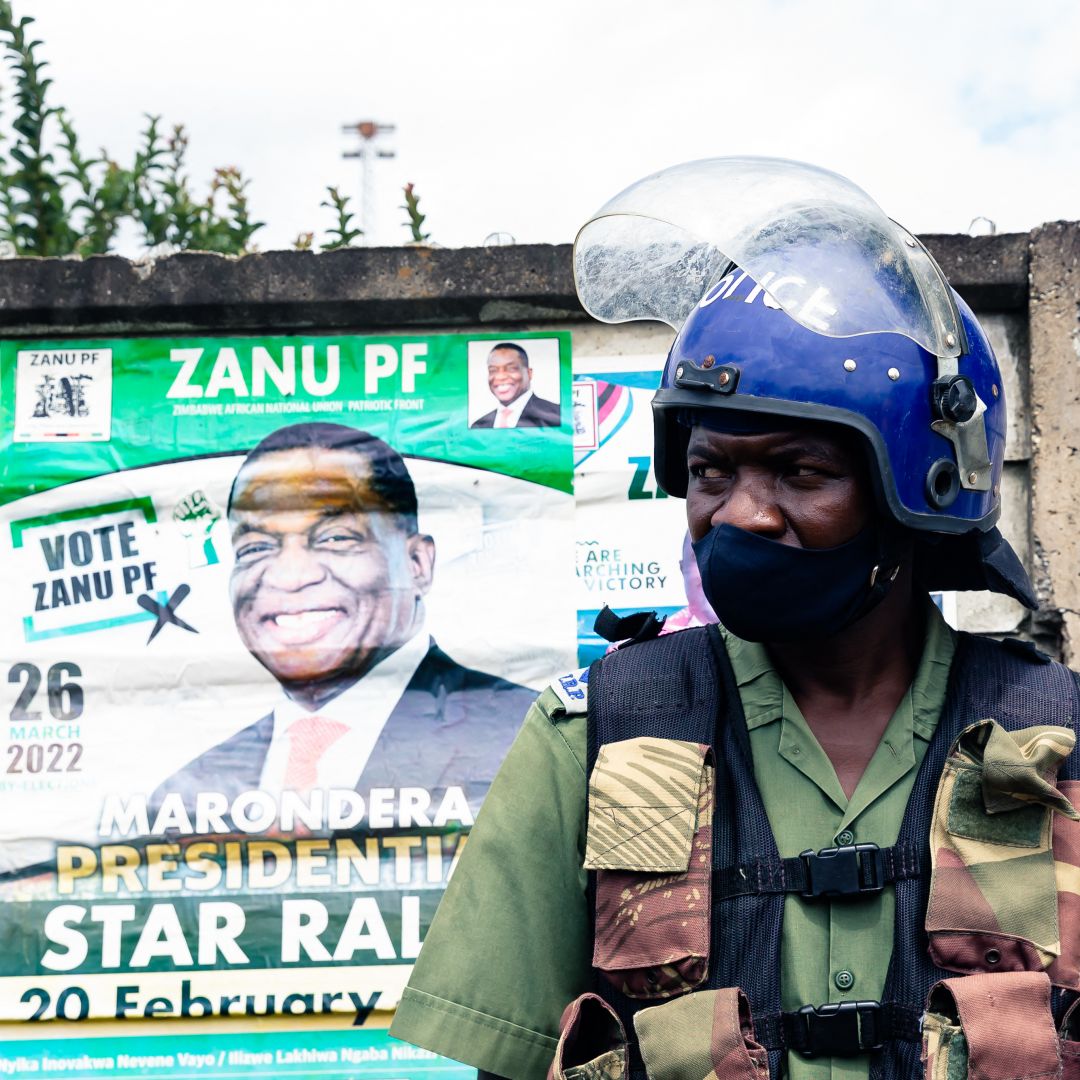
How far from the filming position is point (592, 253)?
7.09ft

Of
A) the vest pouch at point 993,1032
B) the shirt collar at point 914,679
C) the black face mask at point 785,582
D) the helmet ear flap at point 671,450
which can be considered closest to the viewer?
the vest pouch at point 993,1032

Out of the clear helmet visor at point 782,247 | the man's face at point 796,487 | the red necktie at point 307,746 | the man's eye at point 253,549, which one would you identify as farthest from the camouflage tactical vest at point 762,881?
the man's eye at point 253,549

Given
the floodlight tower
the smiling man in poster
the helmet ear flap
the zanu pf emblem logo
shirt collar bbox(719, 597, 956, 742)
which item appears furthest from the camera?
the floodlight tower

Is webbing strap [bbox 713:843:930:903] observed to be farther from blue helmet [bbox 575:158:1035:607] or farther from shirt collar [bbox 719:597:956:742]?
blue helmet [bbox 575:158:1035:607]

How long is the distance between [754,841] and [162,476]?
2.30m

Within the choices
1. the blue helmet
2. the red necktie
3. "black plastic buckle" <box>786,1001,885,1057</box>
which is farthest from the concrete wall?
"black plastic buckle" <box>786,1001,885,1057</box>

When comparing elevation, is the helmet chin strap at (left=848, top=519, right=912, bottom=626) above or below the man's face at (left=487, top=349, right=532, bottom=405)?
below

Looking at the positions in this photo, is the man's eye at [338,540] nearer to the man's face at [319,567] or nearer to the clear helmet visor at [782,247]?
the man's face at [319,567]

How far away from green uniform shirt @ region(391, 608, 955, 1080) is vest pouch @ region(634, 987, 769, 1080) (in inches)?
5.5

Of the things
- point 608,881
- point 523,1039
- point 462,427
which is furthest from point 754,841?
point 462,427

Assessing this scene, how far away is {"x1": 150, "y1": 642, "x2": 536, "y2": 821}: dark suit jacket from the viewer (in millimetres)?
3416

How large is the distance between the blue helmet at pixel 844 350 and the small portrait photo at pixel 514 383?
1516 millimetres

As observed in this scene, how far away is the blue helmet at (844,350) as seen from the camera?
167 cm

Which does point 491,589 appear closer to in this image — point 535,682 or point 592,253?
point 535,682
